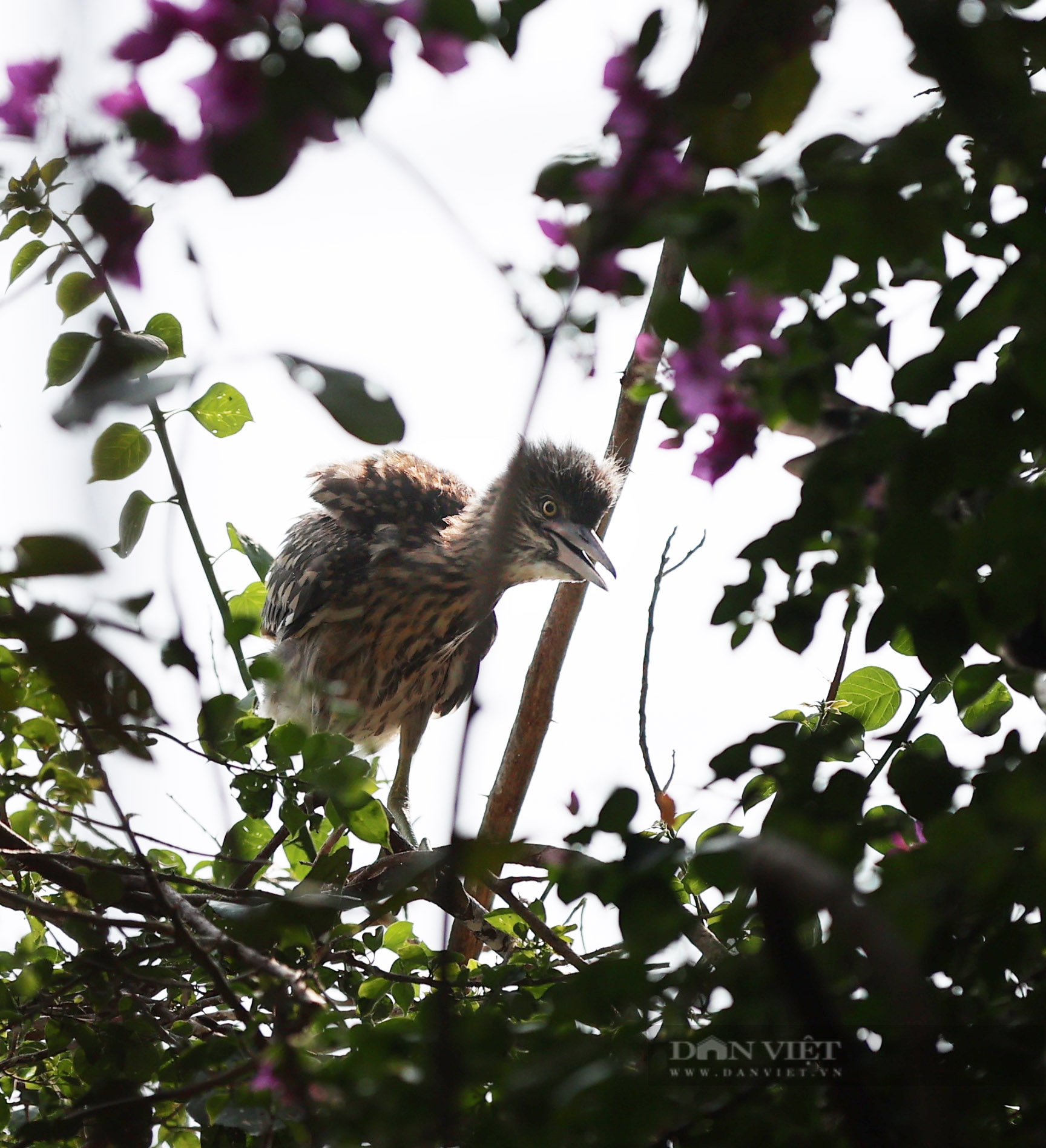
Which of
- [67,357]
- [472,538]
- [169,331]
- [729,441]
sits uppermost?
[472,538]

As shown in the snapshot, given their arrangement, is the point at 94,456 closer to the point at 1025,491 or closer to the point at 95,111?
the point at 95,111

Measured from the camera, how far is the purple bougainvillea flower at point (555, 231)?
100 cm

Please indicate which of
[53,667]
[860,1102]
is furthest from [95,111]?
[860,1102]

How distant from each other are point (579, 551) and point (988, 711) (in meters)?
1.98

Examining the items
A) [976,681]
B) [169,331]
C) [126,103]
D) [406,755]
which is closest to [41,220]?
[169,331]

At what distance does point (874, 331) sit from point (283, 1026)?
760 mm

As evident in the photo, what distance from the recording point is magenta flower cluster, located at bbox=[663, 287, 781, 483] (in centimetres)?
85

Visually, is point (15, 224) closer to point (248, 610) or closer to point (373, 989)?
point (248, 610)

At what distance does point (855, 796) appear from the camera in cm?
84

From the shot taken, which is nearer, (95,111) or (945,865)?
(945,865)

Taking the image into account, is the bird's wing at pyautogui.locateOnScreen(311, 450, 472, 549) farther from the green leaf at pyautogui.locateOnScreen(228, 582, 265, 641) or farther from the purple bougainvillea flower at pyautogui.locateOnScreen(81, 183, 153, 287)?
the purple bougainvillea flower at pyautogui.locateOnScreen(81, 183, 153, 287)

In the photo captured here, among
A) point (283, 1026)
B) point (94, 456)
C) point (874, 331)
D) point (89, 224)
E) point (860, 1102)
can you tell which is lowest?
point (860, 1102)

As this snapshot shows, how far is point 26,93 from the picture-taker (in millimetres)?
984

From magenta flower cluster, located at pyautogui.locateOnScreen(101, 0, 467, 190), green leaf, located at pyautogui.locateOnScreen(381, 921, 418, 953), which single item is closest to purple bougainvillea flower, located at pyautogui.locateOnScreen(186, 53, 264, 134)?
magenta flower cluster, located at pyautogui.locateOnScreen(101, 0, 467, 190)
